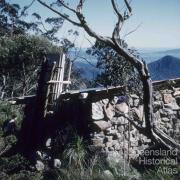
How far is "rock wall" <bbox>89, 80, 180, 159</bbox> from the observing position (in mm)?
7977

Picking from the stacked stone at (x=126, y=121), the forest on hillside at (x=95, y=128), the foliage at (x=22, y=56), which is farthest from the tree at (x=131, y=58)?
the foliage at (x=22, y=56)

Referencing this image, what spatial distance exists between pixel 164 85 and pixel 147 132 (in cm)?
350

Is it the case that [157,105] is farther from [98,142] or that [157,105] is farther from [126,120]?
[98,142]

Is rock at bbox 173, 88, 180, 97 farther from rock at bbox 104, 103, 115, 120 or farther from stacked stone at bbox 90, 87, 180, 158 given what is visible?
rock at bbox 104, 103, 115, 120

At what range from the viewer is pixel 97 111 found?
8.01 m

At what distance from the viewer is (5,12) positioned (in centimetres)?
2617

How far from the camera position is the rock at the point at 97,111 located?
26.0 ft

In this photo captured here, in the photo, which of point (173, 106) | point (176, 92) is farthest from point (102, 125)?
point (176, 92)

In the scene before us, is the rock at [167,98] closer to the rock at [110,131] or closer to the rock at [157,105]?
the rock at [157,105]

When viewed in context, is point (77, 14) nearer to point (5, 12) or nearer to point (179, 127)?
point (179, 127)

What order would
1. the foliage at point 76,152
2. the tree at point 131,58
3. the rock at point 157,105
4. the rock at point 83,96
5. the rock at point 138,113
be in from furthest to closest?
the rock at point 157,105 < the rock at point 138,113 < the rock at point 83,96 < the foliage at point 76,152 < the tree at point 131,58

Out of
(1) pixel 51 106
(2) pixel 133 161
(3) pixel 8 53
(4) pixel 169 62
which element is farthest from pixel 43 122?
(4) pixel 169 62

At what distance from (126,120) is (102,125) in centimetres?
79

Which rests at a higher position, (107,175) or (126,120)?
(126,120)
